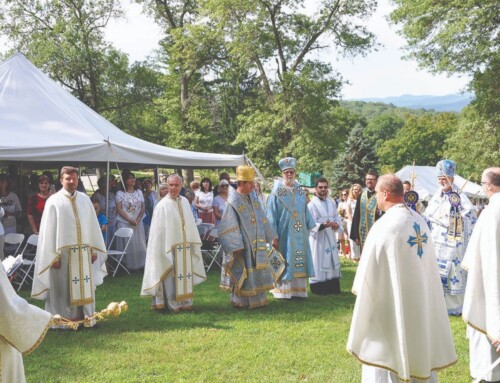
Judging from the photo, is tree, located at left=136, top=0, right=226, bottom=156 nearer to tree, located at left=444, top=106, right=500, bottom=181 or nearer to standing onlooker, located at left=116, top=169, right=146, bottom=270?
tree, located at left=444, top=106, right=500, bottom=181

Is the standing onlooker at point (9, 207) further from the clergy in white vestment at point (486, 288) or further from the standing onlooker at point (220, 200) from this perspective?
the clergy in white vestment at point (486, 288)

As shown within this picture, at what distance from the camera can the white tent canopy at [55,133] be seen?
9.62m

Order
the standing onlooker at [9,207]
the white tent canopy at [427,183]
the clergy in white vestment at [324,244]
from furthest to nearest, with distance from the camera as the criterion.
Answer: the white tent canopy at [427,183]
the standing onlooker at [9,207]
the clergy in white vestment at [324,244]

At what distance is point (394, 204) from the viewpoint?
171 inches

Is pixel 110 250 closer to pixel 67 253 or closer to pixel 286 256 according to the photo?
pixel 286 256

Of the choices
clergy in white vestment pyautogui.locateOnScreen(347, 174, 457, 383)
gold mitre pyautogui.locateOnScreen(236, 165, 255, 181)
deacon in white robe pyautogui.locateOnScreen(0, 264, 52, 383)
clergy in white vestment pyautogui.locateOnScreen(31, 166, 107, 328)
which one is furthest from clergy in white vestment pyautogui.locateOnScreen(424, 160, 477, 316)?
deacon in white robe pyautogui.locateOnScreen(0, 264, 52, 383)

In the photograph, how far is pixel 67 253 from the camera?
6.99m

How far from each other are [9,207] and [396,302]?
859 centimetres

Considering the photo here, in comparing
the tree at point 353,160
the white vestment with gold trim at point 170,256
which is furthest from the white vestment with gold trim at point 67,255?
the tree at point 353,160

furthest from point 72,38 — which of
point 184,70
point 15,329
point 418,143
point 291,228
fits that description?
point 418,143

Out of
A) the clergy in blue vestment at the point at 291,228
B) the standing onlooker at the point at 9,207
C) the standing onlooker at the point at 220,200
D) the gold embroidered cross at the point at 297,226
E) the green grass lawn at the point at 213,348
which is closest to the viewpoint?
the green grass lawn at the point at 213,348

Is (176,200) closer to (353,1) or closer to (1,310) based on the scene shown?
(1,310)

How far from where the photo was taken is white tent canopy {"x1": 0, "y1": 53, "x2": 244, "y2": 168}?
31.6 feet

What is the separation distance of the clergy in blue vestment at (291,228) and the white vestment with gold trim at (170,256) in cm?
159
